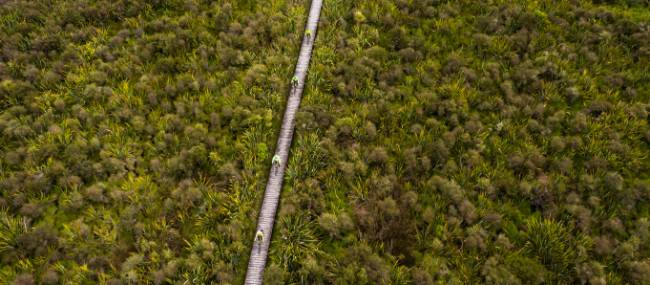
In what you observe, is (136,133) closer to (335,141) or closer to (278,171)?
(278,171)

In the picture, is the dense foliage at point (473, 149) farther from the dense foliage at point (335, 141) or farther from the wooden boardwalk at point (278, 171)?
the wooden boardwalk at point (278, 171)

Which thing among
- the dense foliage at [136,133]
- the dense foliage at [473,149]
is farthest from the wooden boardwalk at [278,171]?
the dense foliage at [473,149]

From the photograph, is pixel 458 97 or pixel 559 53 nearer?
pixel 458 97

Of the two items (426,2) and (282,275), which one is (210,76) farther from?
(426,2)

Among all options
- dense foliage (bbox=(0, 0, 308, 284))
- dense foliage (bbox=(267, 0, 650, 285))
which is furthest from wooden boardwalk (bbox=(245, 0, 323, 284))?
dense foliage (bbox=(267, 0, 650, 285))

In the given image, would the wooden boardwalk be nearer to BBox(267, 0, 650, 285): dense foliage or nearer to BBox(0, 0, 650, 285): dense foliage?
BBox(0, 0, 650, 285): dense foliage

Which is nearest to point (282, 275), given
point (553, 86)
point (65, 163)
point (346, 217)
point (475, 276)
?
point (346, 217)

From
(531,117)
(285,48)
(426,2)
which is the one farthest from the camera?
(426,2)

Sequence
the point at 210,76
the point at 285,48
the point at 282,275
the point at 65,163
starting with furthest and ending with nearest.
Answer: the point at 285,48 → the point at 210,76 → the point at 65,163 → the point at 282,275
